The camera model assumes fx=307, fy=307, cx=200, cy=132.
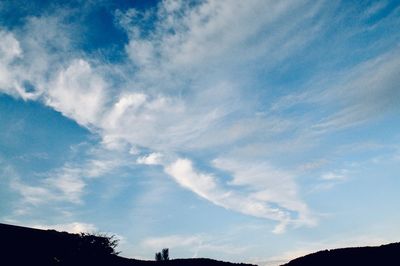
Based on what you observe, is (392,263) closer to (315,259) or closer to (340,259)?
(340,259)

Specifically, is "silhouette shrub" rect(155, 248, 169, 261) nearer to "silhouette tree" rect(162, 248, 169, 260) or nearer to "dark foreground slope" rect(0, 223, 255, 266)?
"silhouette tree" rect(162, 248, 169, 260)

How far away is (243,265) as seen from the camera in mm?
23562

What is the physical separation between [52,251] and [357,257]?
20114mm

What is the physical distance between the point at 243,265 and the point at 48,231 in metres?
15.4

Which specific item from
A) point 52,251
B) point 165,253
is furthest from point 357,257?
point 165,253

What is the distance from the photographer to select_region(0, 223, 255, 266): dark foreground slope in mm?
20781

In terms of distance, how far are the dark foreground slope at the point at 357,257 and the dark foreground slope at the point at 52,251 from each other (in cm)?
684

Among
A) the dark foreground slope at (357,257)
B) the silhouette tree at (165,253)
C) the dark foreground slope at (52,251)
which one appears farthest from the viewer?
the silhouette tree at (165,253)

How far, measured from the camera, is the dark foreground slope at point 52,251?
20781 mm

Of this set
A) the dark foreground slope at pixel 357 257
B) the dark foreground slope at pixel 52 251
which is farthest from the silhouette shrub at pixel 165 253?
the dark foreground slope at pixel 357 257

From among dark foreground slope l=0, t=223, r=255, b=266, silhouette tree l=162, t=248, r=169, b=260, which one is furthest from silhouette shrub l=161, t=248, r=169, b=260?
dark foreground slope l=0, t=223, r=255, b=266

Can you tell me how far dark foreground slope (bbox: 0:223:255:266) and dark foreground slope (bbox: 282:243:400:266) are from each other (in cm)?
684

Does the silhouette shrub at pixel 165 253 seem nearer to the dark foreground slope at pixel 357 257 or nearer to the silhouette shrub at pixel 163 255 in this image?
the silhouette shrub at pixel 163 255

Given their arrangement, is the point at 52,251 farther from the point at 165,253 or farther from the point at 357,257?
the point at 357,257
